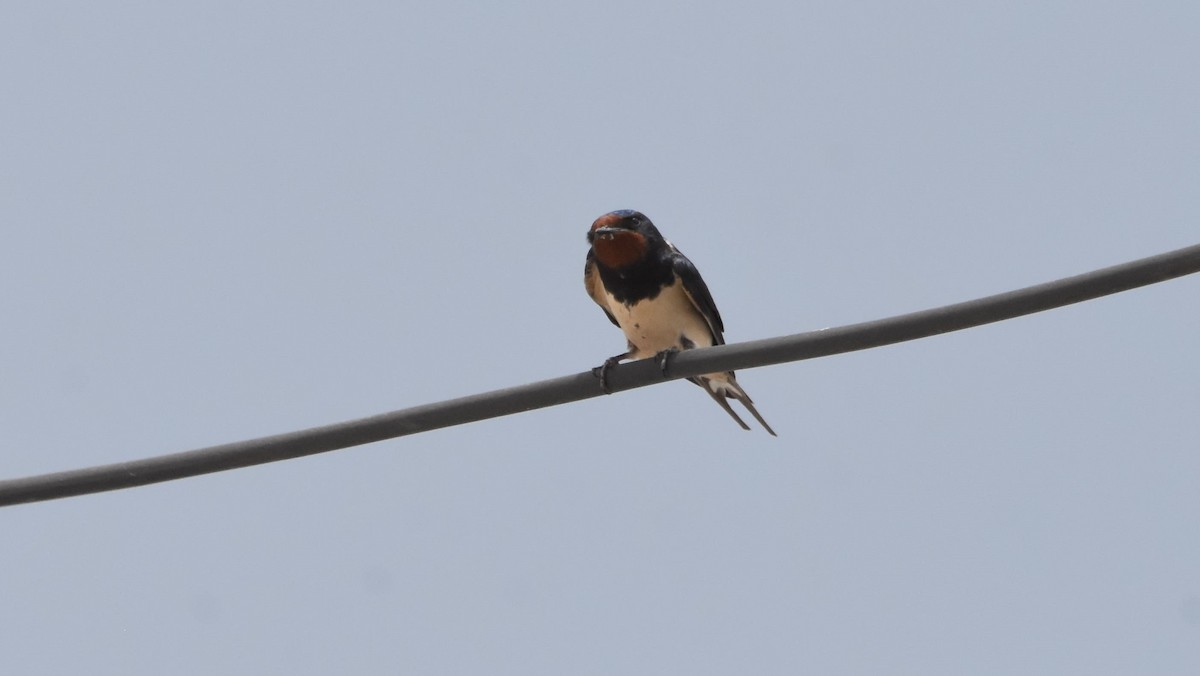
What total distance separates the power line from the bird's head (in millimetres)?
2683

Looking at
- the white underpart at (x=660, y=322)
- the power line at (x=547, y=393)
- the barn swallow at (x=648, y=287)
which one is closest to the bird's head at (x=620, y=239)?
the barn swallow at (x=648, y=287)

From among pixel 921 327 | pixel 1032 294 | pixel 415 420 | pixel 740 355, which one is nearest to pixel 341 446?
pixel 415 420

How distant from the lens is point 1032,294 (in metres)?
4.11

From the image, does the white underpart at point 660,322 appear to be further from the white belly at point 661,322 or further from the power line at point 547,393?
the power line at point 547,393

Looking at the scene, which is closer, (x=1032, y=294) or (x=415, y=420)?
(x=1032, y=294)

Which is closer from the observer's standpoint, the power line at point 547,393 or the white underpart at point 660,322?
the power line at point 547,393

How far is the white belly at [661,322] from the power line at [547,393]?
2.69 metres

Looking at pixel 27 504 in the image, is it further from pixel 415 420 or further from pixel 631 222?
pixel 631 222

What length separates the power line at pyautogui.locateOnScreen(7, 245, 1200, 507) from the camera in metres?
4.06

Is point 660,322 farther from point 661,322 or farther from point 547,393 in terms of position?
point 547,393

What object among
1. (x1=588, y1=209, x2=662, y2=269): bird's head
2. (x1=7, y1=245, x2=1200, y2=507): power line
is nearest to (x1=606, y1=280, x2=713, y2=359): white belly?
(x1=588, y1=209, x2=662, y2=269): bird's head

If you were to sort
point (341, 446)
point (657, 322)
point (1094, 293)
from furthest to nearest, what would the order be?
point (657, 322) < point (341, 446) < point (1094, 293)

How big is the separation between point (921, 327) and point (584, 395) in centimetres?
102

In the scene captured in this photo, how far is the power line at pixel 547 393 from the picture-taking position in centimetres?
406
